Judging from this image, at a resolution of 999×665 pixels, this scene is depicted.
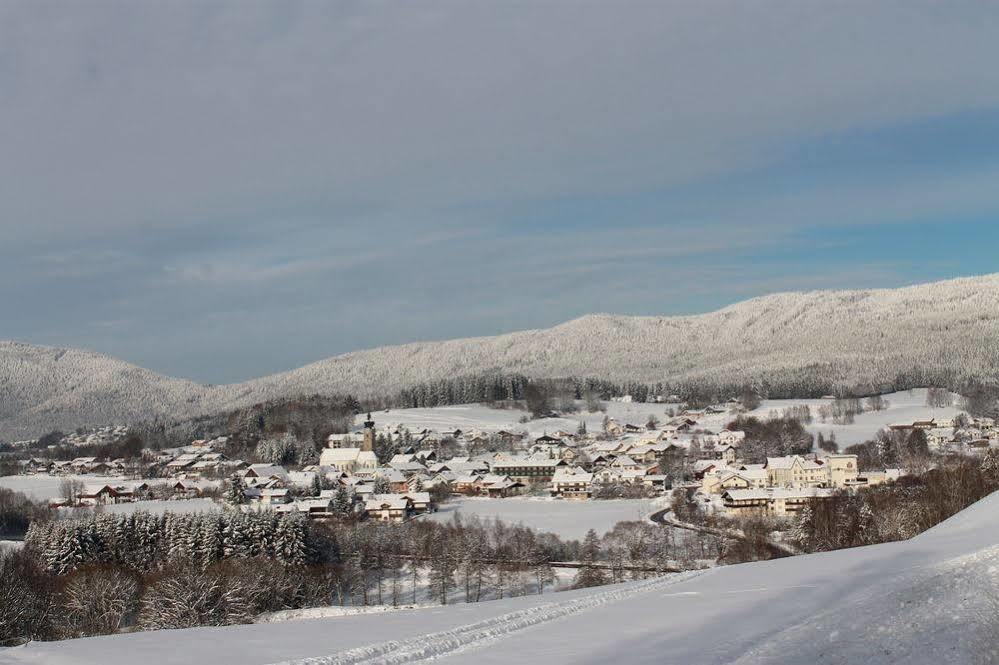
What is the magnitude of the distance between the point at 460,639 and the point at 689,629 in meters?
3.35

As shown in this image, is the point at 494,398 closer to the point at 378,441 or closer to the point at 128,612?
the point at 378,441

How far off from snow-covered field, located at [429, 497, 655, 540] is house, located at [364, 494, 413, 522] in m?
1.66

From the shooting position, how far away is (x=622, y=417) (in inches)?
4806

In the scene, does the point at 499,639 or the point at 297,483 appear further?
the point at 297,483

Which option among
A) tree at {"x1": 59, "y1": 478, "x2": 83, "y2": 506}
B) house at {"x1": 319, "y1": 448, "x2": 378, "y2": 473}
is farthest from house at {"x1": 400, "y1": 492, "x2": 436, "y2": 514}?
house at {"x1": 319, "y1": 448, "x2": 378, "y2": 473}

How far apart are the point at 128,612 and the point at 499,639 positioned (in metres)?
20.2

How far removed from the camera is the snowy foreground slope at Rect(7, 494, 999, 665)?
1134 cm

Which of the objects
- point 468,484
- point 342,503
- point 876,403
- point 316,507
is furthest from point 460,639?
point 876,403

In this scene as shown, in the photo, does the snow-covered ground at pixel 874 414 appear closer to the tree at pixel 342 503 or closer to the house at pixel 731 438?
the house at pixel 731 438

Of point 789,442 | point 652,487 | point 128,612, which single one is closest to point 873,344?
point 789,442

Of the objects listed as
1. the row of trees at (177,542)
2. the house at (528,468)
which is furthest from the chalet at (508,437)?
the row of trees at (177,542)

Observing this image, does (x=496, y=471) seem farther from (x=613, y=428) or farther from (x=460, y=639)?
(x=460, y=639)

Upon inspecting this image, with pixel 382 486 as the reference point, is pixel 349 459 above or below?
above

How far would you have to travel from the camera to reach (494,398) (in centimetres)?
13238
